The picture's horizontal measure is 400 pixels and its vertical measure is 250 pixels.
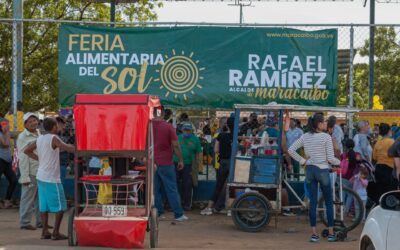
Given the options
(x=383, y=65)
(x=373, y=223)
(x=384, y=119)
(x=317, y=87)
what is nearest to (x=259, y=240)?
(x=317, y=87)

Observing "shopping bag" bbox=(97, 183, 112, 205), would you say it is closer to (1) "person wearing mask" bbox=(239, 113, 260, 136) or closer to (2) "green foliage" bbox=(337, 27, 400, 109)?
(1) "person wearing mask" bbox=(239, 113, 260, 136)

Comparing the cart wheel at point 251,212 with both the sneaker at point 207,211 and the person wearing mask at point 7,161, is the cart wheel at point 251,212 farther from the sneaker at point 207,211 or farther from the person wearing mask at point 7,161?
the person wearing mask at point 7,161

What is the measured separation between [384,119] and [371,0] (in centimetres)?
402

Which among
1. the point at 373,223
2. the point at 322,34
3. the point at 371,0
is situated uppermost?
the point at 371,0

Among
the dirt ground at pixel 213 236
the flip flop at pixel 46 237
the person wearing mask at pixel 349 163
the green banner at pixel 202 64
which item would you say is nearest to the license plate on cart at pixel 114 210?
the dirt ground at pixel 213 236

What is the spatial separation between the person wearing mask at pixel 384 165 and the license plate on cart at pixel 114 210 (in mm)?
4793

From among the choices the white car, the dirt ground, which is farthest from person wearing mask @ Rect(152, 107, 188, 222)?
the white car

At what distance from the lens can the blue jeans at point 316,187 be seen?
1075 cm

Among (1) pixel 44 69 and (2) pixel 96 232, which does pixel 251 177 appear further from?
(1) pixel 44 69

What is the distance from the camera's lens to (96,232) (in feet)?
31.3

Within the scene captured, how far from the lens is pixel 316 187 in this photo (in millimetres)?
10938

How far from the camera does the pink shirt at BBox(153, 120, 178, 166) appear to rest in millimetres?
12570

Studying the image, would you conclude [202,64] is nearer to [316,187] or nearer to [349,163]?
[349,163]

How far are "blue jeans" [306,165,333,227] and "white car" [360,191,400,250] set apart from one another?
148 inches
